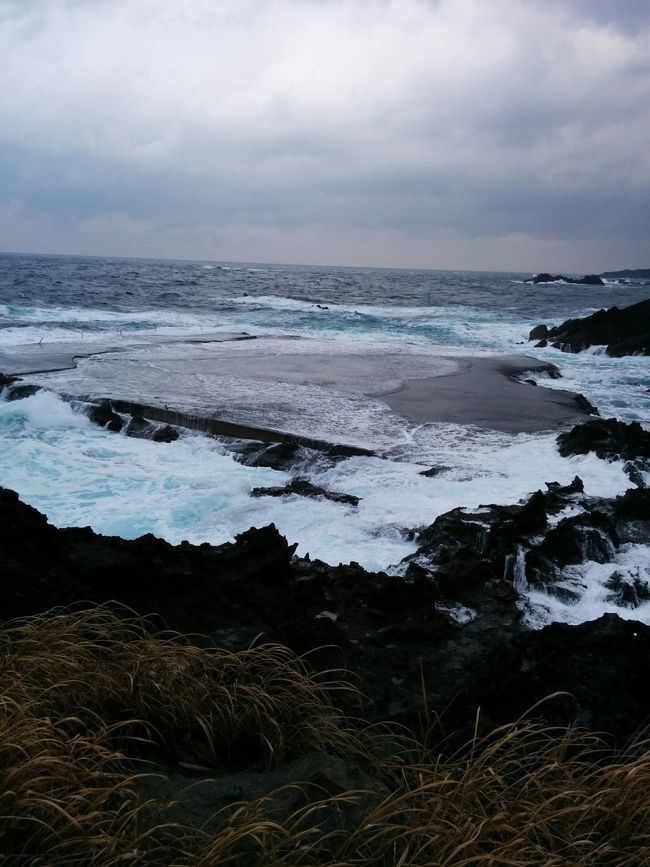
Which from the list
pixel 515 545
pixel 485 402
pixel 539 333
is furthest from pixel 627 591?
pixel 539 333

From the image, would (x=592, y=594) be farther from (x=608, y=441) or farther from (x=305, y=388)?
(x=305, y=388)

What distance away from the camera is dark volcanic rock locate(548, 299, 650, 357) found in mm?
24453

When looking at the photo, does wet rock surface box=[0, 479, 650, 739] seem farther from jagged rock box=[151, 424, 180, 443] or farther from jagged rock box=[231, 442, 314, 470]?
jagged rock box=[151, 424, 180, 443]

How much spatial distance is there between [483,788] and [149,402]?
35.6ft

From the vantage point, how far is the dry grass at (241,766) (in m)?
2.13

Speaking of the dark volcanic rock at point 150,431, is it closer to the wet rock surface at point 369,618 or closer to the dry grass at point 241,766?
the wet rock surface at point 369,618

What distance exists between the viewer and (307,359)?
19.8 meters

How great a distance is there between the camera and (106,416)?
1202 cm

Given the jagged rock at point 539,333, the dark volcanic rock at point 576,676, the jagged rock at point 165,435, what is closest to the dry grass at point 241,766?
the dark volcanic rock at point 576,676

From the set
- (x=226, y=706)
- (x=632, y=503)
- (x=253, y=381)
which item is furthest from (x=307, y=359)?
(x=226, y=706)

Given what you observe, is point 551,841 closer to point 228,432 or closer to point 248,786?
point 248,786

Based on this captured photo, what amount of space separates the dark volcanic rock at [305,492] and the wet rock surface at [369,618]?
256 cm

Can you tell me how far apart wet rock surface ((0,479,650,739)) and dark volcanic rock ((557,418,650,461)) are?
196 inches

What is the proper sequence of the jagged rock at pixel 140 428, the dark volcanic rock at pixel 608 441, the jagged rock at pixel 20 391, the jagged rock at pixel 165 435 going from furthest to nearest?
1. the jagged rock at pixel 20 391
2. the jagged rock at pixel 140 428
3. the jagged rock at pixel 165 435
4. the dark volcanic rock at pixel 608 441
